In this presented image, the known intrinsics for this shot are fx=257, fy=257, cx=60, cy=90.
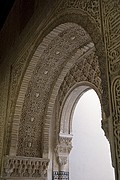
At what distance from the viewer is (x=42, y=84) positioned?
4.66 m

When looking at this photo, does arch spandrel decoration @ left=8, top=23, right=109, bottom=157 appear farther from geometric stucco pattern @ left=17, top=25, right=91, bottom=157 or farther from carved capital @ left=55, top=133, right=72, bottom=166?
carved capital @ left=55, top=133, right=72, bottom=166

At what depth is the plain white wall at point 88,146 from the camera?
6.75 metres

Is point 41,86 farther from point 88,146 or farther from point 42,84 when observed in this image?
point 88,146

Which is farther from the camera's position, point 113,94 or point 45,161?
point 45,161

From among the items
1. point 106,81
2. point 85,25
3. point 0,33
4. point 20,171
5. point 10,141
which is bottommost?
point 20,171

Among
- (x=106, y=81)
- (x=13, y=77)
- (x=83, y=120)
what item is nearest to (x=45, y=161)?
(x=13, y=77)

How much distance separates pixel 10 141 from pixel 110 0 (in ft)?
10.3

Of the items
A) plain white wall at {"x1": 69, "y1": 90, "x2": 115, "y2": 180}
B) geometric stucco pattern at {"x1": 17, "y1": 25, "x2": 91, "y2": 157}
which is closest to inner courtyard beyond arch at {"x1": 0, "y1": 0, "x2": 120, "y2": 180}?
geometric stucco pattern at {"x1": 17, "y1": 25, "x2": 91, "y2": 157}

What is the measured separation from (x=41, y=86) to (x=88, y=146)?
3.37 m

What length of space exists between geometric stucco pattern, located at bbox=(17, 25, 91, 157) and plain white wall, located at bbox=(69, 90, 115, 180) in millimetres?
1872

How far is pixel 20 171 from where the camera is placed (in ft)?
15.5

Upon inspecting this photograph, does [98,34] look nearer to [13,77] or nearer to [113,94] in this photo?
[113,94]

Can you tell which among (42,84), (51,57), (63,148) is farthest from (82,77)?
(63,148)

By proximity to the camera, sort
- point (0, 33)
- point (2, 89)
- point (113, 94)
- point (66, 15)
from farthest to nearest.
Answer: point (0, 33) → point (2, 89) → point (66, 15) → point (113, 94)
